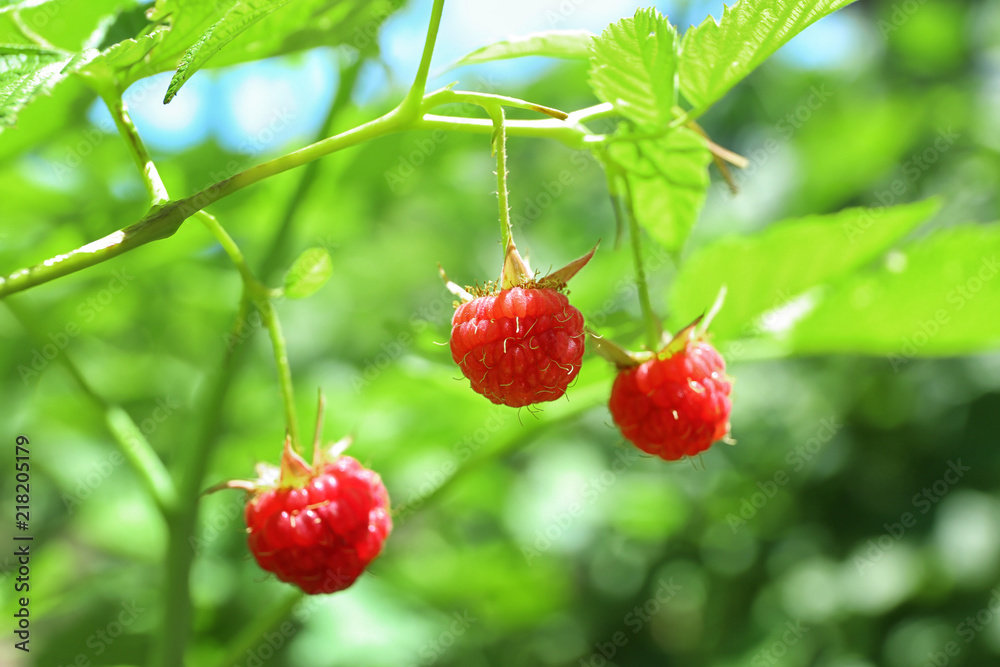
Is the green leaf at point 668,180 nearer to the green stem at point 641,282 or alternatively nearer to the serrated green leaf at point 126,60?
the green stem at point 641,282

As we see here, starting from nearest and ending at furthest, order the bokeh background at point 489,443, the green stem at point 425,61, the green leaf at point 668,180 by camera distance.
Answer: the green stem at point 425,61, the green leaf at point 668,180, the bokeh background at point 489,443

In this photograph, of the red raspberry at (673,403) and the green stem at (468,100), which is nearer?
the green stem at (468,100)

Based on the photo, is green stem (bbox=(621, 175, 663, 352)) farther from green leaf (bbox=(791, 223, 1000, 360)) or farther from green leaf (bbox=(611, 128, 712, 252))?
green leaf (bbox=(791, 223, 1000, 360))

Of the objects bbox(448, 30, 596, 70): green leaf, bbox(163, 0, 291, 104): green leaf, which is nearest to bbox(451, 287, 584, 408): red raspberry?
bbox(448, 30, 596, 70): green leaf

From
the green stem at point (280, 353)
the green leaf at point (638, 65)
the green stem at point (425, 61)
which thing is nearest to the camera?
the green stem at point (425, 61)

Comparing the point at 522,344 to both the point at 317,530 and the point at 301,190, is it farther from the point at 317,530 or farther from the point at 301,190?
the point at 301,190

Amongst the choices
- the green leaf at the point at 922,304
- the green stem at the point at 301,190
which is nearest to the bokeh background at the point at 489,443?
the green stem at the point at 301,190

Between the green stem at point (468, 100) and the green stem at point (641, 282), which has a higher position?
the green stem at point (468, 100)

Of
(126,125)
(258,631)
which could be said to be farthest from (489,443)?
(126,125)
